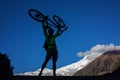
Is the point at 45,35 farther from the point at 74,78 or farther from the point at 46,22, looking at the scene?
the point at 74,78

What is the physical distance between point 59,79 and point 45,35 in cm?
334

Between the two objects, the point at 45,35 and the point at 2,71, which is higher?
the point at 45,35

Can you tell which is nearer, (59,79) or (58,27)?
(59,79)

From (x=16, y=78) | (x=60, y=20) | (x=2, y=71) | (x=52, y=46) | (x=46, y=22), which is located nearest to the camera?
(x=2, y=71)

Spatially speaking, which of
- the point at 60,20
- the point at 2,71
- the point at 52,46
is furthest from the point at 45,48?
the point at 2,71

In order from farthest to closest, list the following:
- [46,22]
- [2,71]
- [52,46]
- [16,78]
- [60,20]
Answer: [60,20] < [46,22] < [52,46] < [16,78] < [2,71]

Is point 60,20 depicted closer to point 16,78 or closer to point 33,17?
point 33,17

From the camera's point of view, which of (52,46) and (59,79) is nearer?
(59,79)

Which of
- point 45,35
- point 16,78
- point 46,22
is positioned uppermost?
point 46,22

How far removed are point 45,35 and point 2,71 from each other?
9931 millimetres

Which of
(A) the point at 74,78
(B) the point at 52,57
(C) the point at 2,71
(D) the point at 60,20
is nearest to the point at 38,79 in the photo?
(A) the point at 74,78

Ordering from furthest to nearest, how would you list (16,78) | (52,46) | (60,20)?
(60,20) → (52,46) → (16,78)

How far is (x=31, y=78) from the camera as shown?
11523mm

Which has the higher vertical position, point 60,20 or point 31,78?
point 60,20
